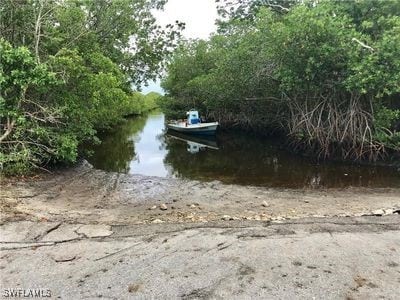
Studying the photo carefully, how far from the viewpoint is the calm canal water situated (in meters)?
12.0

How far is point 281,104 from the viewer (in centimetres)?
1909

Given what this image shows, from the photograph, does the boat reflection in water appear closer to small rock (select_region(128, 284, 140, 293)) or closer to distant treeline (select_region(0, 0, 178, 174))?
distant treeline (select_region(0, 0, 178, 174))

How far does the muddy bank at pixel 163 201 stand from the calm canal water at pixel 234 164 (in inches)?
50.8

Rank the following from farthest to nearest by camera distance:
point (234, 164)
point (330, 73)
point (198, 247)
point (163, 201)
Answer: point (234, 164) < point (330, 73) < point (163, 201) < point (198, 247)

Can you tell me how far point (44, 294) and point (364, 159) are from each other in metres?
12.5

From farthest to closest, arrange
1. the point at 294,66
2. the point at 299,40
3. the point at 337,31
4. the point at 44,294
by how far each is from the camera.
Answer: the point at 294,66 → the point at 299,40 → the point at 337,31 → the point at 44,294

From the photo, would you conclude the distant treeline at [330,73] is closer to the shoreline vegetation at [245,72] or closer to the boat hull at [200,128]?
the shoreline vegetation at [245,72]

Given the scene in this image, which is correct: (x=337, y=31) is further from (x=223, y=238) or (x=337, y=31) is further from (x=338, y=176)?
(x=223, y=238)

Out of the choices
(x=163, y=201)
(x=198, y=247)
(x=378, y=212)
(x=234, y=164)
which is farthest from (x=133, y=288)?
(x=234, y=164)

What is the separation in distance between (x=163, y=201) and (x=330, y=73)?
27.4 ft

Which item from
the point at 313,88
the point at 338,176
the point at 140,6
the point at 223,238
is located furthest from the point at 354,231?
the point at 140,6

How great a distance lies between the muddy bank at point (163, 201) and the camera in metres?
7.36

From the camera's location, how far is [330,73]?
13.6 metres

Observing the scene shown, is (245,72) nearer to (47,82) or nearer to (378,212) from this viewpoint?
(47,82)
